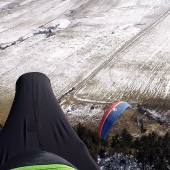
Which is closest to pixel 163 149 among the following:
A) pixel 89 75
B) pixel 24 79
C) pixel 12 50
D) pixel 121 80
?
pixel 24 79

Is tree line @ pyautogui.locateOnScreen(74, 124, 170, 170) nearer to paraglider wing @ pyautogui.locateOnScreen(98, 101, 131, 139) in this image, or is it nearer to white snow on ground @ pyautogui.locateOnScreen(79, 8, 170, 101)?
paraglider wing @ pyautogui.locateOnScreen(98, 101, 131, 139)

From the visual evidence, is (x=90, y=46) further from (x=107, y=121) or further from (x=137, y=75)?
(x=107, y=121)

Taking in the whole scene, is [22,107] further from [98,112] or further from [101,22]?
[101,22]

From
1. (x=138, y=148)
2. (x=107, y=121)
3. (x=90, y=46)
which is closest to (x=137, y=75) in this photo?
(x=90, y=46)

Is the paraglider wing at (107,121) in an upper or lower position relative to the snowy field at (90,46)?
upper

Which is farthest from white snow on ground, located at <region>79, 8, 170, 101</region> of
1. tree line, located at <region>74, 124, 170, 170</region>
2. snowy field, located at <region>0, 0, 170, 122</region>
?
tree line, located at <region>74, 124, 170, 170</region>

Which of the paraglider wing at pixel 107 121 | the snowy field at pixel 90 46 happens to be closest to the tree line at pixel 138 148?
the paraglider wing at pixel 107 121

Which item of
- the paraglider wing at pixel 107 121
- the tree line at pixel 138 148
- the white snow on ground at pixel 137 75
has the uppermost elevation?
the paraglider wing at pixel 107 121

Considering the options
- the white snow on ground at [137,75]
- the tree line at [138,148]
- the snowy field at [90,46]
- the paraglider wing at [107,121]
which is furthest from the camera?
the snowy field at [90,46]

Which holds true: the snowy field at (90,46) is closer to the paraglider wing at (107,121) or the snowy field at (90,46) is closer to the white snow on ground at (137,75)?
the white snow on ground at (137,75)
